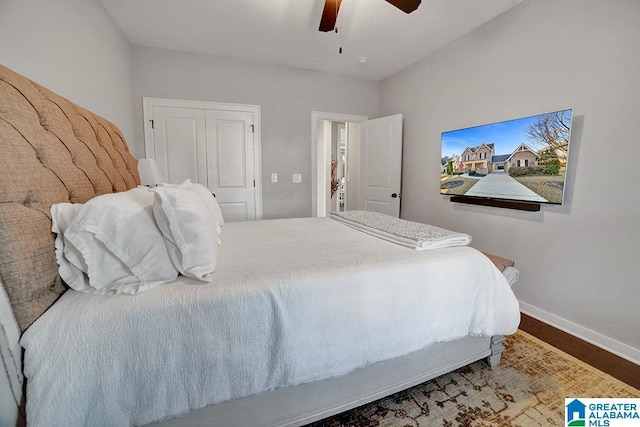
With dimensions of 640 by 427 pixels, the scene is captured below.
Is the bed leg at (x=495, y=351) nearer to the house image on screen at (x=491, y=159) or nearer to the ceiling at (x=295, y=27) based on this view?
the house image on screen at (x=491, y=159)

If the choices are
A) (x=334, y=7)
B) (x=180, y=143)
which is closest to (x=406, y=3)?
(x=334, y=7)

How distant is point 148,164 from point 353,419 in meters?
2.38

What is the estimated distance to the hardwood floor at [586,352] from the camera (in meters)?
1.63

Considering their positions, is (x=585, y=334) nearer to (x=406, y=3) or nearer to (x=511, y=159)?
(x=511, y=159)

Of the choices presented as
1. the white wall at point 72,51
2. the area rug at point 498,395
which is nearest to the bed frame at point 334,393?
the area rug at point 498,395

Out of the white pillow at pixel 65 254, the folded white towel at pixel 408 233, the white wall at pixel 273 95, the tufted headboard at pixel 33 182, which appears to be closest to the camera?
the tufted headboard at pixel 33 182

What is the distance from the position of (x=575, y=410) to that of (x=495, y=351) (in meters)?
0.40

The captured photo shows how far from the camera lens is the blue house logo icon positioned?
4.18 feet

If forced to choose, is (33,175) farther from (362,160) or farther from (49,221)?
(362,160)

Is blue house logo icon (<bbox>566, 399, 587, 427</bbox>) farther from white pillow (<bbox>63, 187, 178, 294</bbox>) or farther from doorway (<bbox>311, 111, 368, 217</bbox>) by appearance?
doorway (<bbox>311, 111, 368, 217</bbox>)

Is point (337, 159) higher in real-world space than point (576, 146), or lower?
higher

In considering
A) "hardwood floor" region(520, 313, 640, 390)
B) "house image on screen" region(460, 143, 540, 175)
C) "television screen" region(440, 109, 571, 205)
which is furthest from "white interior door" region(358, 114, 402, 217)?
"hardwood floor" region(520, 313, 640, 390)

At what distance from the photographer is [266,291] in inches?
39.4

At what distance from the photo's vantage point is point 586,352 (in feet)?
6.04
